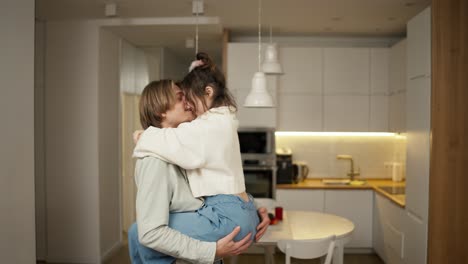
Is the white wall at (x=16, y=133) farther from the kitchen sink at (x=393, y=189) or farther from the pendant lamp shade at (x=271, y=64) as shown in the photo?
the kitchen sink at (x=393, y=189)

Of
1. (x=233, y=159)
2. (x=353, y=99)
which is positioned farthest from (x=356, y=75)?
(x=233, y=159)

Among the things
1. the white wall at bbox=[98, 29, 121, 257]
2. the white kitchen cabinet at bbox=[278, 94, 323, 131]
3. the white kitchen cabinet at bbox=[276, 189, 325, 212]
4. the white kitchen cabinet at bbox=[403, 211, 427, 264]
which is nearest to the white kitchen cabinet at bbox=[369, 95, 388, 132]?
the white kitchen cabinet at bbox=[278, 94, 323, 131]

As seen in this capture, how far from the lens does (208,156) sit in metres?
1.51

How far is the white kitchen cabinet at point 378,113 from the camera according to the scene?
17.6 ft

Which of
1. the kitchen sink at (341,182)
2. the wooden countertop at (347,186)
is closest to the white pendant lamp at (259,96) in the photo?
the wooden countertop at (347,186)

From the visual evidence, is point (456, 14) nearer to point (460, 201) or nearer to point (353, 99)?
point (460, 201)

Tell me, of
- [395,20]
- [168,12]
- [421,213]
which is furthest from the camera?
[395,20]

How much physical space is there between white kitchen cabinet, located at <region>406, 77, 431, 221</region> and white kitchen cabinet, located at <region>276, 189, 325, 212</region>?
51.7 inches

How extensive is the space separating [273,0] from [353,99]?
199 cm

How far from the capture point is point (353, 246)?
5.17 metres

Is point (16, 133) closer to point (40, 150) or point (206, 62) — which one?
point (206, 62)

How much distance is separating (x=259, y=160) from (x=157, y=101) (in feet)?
11.6

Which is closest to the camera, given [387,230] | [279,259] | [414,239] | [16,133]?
[16,133]

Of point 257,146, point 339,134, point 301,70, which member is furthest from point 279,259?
point 301,70
